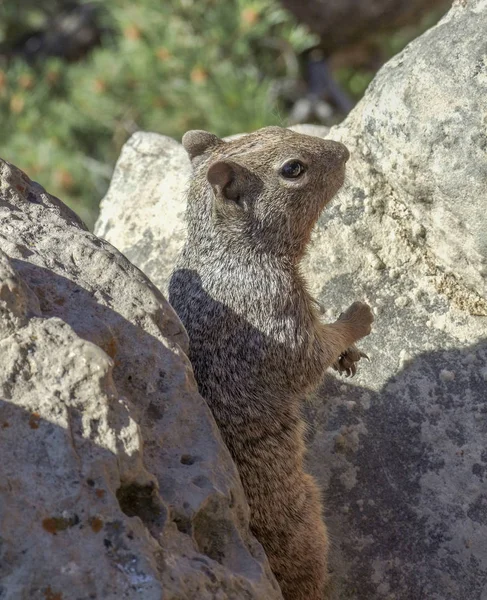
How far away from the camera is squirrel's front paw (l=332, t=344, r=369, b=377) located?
411 centimetres

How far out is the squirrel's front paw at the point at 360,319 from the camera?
4.02 m

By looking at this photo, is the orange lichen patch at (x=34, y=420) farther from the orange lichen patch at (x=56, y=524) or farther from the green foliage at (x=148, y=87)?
the green foliage at (x=148, y=87)

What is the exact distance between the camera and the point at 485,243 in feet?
12.7

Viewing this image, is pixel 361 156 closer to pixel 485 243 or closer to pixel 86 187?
pixel 485 243

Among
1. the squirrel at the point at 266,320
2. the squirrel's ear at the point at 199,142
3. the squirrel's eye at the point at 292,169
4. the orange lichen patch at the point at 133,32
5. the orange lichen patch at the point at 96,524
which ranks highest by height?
the orange lichen patch at the point at 133,32

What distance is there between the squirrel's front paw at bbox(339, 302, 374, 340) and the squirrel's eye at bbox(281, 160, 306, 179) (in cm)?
70

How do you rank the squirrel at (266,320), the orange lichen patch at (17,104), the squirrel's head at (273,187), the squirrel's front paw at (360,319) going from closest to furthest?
the squirrel at (266,320) → the squirrel's head at (273,187) → the squirrel's front paw at (360,319) → the orange lichen patch at (17,104)

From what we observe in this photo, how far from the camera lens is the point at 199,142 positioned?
4113mm

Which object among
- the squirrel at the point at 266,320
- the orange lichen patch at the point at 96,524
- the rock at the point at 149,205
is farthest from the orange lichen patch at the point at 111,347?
the rock at the point at 149,205

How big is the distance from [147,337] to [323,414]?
1534 millimetres

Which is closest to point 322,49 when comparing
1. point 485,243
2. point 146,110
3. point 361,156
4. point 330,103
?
point 330,103

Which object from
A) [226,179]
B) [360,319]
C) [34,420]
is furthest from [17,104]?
[34,420]

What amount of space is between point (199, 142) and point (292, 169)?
1.79 ft

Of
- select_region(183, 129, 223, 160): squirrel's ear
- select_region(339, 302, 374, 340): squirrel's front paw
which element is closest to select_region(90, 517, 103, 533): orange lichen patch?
select_region(339, 302, 374, 340): squirrel's front paw
